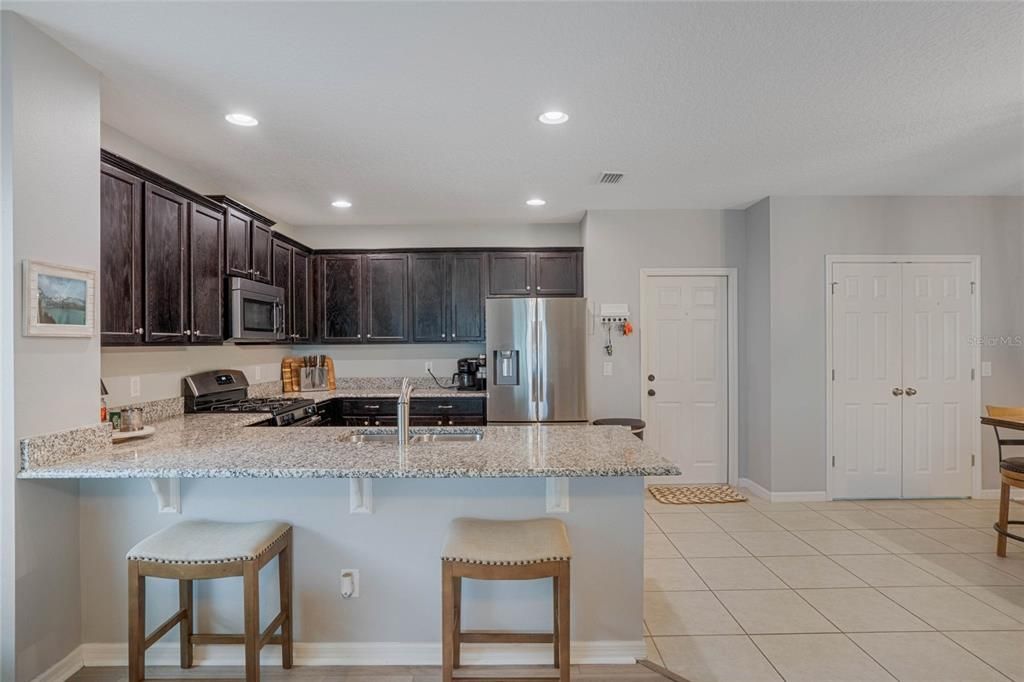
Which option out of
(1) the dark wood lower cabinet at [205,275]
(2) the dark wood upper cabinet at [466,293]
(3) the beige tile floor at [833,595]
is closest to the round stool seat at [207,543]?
(1) the dark wood lower cabinet at [205,275]

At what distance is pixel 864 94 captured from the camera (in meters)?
2.42

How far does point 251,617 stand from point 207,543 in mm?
324

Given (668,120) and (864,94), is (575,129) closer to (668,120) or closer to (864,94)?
(668,120)

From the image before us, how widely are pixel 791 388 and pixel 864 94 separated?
8.28 ft

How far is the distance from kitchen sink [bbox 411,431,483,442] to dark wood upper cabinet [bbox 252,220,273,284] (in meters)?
2.01

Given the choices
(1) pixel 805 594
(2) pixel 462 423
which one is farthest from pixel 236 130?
(1) pixel 805 594

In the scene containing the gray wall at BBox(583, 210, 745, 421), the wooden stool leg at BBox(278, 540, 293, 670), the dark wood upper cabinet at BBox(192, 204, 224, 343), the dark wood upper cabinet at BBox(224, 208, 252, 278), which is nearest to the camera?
the wooden stool leg at BBox(278, 540, 293, 670)

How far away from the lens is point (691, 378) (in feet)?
15.7

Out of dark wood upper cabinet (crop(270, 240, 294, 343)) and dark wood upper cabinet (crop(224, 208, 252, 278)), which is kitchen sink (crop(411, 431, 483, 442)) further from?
dark wood upper cabinet (crop(270, 240, 294, 343))

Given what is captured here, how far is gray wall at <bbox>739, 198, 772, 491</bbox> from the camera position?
4.31m

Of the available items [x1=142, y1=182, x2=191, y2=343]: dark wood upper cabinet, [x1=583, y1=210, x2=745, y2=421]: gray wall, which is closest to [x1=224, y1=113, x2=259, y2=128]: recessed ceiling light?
[x1=142, y1=182, x2=191, y2=343]: dark wood upper cabinet

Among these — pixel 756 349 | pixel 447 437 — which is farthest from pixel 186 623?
pixel 756 349

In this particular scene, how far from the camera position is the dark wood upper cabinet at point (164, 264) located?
262cm

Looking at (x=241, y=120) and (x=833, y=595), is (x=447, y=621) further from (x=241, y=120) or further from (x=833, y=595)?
(x=241, y=120)
